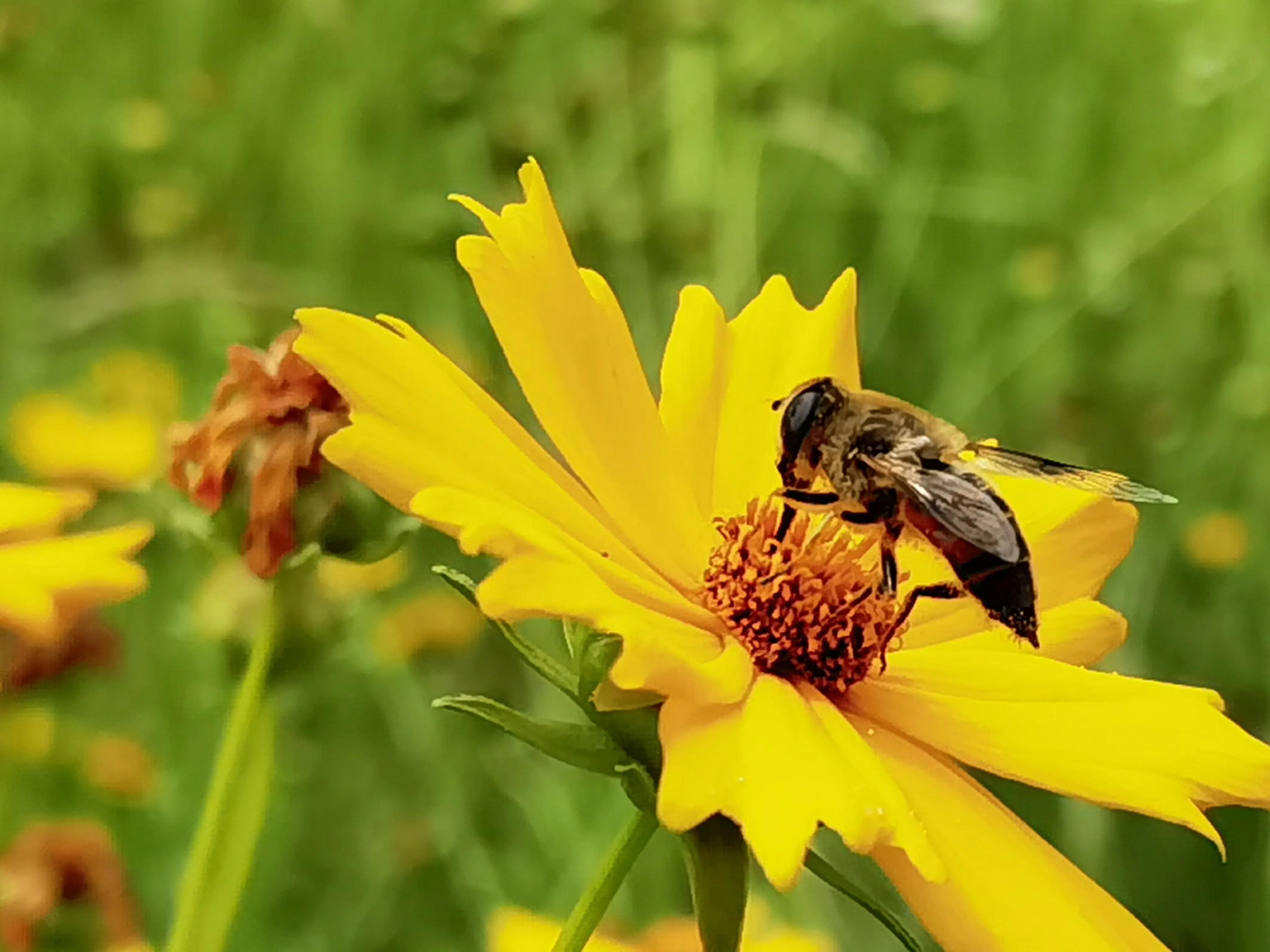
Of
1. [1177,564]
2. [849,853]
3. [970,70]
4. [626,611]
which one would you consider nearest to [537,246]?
[626,611]

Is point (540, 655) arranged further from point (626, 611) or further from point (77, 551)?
point (77, 551)

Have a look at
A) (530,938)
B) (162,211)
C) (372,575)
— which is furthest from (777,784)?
(162,211)

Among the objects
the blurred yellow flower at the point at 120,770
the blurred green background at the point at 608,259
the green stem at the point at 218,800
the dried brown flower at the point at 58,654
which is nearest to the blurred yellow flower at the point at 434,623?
the blurred green background at the point at 608,259

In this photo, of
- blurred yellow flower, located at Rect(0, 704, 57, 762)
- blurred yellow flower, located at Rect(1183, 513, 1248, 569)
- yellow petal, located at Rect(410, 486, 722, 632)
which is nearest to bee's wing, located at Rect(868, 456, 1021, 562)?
yellow petal, located at Rect(410, 486, 722, 632)

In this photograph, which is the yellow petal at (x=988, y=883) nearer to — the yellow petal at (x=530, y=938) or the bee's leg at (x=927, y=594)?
Result: the bee's leg at (x=927, y=594)

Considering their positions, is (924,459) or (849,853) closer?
(924,459)

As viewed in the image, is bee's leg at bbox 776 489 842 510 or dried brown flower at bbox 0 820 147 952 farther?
dried brown flower at bbox 0 820 147 952

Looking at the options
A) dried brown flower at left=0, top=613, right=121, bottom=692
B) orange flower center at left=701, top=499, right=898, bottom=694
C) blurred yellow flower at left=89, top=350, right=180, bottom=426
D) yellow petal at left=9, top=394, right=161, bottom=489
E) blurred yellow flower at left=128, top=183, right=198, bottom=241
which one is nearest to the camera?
orange flower center at left=701, top=499, right=898, bottom=694

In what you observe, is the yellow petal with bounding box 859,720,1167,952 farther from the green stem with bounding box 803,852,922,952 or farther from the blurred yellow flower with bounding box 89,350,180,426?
the blurred yellow flower with bounding box 89,350,180,426
